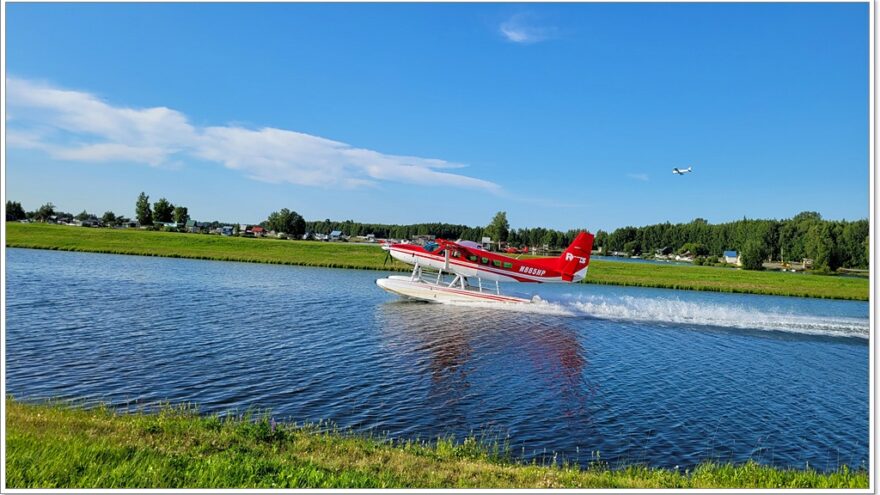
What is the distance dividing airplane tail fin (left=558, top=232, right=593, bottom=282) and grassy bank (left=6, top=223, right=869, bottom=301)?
26.7 metres

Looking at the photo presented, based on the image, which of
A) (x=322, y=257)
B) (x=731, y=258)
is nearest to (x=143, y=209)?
(x=322, y=257)

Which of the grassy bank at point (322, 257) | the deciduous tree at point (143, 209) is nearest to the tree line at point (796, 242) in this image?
the grassy bank at point (322, 257)

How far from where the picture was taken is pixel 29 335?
20406mm

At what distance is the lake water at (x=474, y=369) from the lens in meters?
13.6

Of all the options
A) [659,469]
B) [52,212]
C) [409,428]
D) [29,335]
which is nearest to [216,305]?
[29,335]

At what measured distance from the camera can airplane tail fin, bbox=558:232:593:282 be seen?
40938mm

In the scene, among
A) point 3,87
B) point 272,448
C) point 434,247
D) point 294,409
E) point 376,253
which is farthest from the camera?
point 376,253

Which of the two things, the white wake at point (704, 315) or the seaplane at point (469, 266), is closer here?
the white wake at point (704, 315)

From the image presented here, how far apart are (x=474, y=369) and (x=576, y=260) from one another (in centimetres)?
2408

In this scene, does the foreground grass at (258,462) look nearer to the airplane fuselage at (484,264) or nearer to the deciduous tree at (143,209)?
the airplane fuselage at (484,264)

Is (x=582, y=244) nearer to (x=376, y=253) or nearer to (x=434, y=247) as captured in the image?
(x=434, y=247)

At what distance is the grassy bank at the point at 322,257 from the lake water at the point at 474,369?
3203cm

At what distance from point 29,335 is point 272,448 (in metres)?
17.2

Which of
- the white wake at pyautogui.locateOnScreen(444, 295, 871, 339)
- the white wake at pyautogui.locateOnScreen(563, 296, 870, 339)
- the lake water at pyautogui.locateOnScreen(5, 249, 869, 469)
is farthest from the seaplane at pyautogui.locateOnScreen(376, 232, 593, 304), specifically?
the lake water at pyautogui.locateOnScreen(5, 249, 869, 469)
